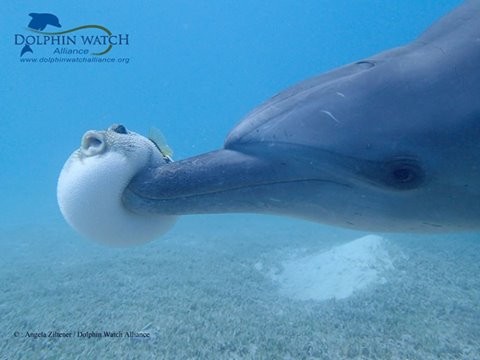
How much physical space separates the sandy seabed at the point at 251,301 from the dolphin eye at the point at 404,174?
12.5ft

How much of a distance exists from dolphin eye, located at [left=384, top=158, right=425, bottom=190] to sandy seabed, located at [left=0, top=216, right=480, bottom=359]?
12.5ft

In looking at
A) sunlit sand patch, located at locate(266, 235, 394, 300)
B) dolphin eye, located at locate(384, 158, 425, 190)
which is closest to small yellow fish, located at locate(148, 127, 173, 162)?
dolphin eye, located at locate(384, 158, 425, 190)

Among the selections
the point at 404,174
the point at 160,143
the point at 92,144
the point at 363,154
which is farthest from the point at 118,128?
the point at 404,174

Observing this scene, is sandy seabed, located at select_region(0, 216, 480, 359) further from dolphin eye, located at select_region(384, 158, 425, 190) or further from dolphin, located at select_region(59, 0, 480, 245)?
dolphin eye, located at select_region(384, 158, 425, 190)

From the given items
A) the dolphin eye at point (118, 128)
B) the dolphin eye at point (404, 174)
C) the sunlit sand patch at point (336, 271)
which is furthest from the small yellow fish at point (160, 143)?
the sunlit sand patch at point (336, 271)

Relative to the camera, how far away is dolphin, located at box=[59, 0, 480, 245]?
2.10 meters

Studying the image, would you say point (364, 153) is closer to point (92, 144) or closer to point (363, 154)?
point (363, 154)

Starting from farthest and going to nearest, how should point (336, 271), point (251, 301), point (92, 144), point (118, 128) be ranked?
point (336, 271)
point (251, 301)
point (118, 128)
point (92, 144)

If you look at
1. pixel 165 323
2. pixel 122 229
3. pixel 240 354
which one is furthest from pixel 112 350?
pixel 122 229

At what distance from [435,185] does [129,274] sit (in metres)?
8.67

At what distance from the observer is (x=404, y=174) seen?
216cm

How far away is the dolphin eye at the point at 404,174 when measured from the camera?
2.13 metres

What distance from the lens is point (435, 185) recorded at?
2160mm

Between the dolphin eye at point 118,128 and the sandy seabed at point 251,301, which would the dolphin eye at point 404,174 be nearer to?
the dolphin eye at point 118,128
